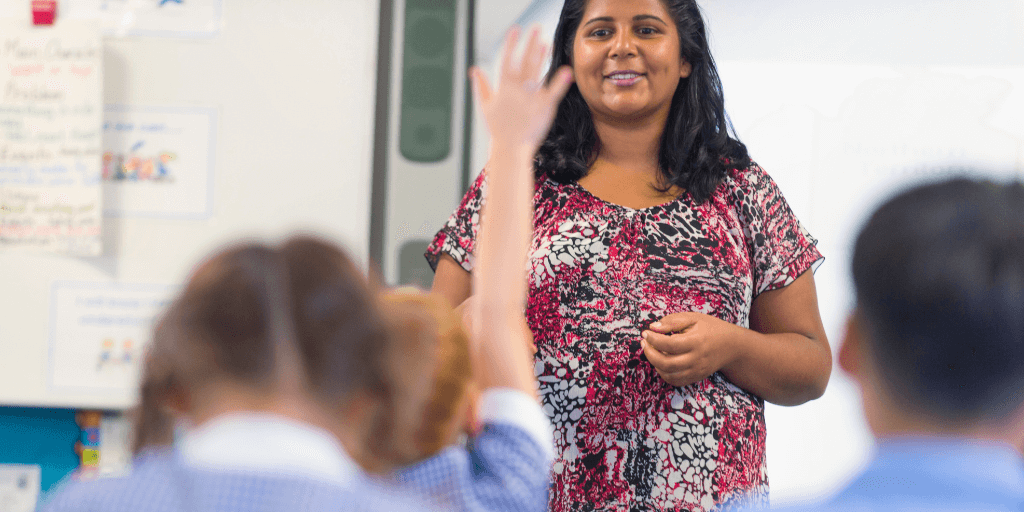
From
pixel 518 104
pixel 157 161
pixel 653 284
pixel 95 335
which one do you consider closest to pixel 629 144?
pixel 653 284

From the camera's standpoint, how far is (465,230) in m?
1.25

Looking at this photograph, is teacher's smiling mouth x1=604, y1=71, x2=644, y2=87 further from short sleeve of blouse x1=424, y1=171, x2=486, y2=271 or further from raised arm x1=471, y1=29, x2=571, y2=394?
raised arm x1=471, y1=29, x2=571, y2=394

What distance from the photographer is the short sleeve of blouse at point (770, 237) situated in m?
1.21

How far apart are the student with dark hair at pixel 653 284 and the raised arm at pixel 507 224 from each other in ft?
1.21

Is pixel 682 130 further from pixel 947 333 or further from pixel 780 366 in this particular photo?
pixel 947 333

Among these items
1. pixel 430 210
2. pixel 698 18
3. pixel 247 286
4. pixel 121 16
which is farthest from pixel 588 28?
pixel 121 16

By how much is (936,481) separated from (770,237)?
66 centimetres

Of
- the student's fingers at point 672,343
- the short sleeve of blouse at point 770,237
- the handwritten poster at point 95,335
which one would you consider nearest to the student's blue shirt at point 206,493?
the student's fingers at point 672,343

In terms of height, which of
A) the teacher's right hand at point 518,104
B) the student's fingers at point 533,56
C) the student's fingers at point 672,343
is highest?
the student's fingers at point 533,56

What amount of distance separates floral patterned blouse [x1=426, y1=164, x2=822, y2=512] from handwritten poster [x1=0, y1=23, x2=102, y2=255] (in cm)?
111

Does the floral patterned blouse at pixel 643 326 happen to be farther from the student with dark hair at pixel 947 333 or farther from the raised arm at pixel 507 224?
the student with dark hair at pixel 947 333

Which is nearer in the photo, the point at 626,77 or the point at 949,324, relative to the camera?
the point at 949,324

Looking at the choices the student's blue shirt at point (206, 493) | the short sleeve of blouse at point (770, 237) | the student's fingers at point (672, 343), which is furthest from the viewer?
the short sleeve of blouse at point (770, 237)

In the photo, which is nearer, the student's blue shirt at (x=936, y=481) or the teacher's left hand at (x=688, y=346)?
the student's blue shirt at (x=936, y=481)
